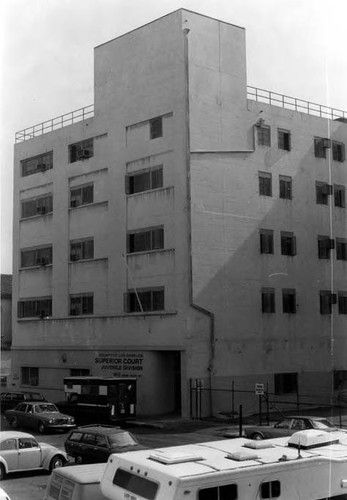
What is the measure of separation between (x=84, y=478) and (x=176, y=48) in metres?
33.0

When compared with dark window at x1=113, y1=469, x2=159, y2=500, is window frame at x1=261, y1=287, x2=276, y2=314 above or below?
above

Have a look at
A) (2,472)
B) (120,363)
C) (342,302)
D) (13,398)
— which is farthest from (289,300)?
(2,472)

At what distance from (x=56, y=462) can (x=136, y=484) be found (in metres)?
11.2

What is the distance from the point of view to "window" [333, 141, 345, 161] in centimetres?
4866

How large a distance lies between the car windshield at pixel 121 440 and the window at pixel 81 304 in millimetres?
24424

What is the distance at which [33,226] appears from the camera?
2026 inches

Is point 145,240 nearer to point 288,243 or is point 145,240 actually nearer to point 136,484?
point 288,243

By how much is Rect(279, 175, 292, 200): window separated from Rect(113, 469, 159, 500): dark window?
35.1 meters

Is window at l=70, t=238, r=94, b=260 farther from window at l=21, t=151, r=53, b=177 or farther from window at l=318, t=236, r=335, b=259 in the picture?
window at l=318, t=236, r=335, b=259

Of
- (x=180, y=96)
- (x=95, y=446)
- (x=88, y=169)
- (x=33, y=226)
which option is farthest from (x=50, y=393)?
(x=95, y=446)

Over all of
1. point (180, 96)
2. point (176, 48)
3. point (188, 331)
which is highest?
point (176, 48)

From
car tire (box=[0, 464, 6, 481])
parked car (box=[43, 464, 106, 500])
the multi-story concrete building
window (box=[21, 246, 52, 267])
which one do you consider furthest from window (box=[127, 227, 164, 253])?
parked car (box=[43, 464, 106, 500])

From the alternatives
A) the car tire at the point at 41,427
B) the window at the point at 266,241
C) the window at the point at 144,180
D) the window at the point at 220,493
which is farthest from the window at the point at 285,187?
the window at the point at 220,493

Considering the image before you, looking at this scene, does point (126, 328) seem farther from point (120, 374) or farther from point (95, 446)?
point (95, 446)
